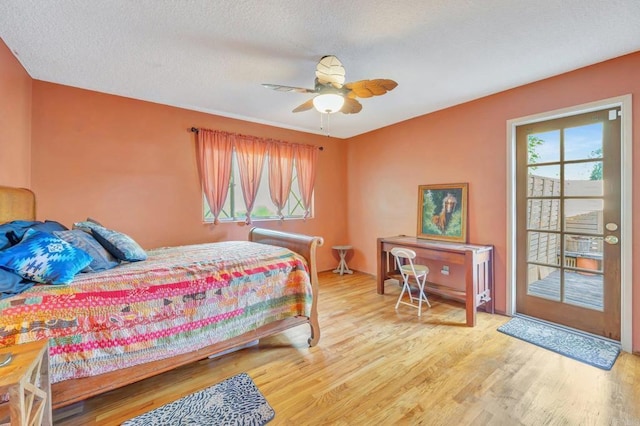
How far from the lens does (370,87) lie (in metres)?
2.21

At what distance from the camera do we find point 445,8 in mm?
1741

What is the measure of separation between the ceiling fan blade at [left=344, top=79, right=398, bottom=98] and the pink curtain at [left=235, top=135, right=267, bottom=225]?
209 centimetres

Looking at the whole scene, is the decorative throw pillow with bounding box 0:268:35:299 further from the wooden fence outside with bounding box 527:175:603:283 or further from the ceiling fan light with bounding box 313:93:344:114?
the wooden fence outside with bounding box 527:175:603:283

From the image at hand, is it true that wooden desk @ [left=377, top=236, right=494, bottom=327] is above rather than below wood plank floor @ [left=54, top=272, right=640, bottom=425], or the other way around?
above

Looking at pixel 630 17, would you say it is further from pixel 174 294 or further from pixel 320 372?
pixel 174 294

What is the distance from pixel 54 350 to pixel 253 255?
50.6 inches

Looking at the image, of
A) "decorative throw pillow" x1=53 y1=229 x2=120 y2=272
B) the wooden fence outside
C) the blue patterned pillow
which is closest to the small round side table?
the wooden fence outside

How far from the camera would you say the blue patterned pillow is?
1.44 meters

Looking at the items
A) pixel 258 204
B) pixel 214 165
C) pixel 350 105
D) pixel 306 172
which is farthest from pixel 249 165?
pixel 350 105

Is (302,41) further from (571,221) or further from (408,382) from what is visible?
(571,221)

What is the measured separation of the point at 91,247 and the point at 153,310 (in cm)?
72

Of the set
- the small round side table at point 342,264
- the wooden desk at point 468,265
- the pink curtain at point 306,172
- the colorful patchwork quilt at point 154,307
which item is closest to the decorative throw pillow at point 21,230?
the colorful patchwork quilt at point 154,307

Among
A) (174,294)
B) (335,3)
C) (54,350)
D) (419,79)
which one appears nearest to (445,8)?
(335,3)

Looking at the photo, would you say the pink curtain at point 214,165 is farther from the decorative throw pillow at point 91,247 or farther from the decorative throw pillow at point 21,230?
the decorative throw pillow at point 21,230
